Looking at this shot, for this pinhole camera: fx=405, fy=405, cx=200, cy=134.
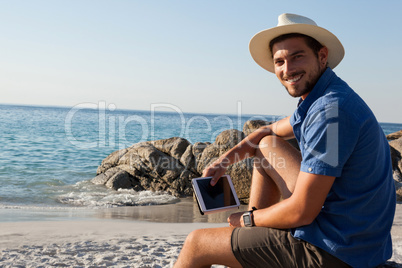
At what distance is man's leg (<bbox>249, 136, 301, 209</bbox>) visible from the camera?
2.70 meters

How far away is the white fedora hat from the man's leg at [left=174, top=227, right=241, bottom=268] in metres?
1.25

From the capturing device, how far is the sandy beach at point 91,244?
379 centimetres

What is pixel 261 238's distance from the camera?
7.30ft

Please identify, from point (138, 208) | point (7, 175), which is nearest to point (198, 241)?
point (138, 208)

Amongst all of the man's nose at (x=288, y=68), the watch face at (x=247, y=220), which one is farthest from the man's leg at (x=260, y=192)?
the man's nose at (x=288, y=68)

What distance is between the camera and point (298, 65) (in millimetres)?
2371

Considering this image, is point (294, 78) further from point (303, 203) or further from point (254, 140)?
point (254, 140)

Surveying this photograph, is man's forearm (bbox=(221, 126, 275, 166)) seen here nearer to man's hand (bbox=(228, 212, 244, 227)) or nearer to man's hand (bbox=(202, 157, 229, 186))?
man's hand (bbox=(202, 157, 229, 186))

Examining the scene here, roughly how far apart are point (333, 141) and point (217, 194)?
1.19 metres

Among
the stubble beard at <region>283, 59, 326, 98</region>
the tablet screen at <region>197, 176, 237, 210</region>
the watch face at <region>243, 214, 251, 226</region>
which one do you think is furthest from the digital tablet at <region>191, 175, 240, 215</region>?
the stubble beard at <region>283, 59, 326, 98</region>

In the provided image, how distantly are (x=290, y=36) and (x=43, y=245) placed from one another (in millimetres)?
3365

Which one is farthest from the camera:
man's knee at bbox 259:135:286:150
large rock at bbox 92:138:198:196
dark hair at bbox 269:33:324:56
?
large rock at bbox 92:138:198:196

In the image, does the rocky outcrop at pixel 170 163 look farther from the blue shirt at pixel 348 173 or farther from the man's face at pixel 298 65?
the blue shirt at pixel 348 173

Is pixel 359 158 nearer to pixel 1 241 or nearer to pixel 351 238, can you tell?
pixel 351 238
